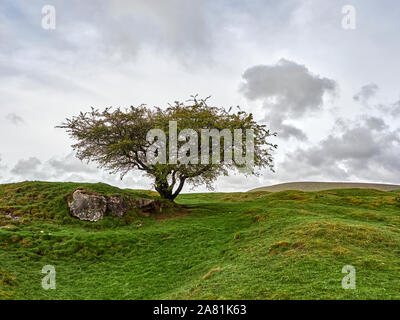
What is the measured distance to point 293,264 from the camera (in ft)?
50.0

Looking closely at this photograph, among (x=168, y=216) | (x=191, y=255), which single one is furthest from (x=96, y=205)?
(x=191, y=255)

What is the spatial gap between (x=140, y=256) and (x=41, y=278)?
24.3 ft

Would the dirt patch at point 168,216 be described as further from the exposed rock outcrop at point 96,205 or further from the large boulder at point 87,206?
the large boulder at point 87,206

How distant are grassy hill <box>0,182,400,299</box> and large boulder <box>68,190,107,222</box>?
39.6 inches

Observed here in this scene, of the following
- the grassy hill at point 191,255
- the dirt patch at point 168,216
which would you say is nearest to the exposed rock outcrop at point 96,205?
the grassy hill at point 191,255

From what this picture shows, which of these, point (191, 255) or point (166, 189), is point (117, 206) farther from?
point (191, 255)

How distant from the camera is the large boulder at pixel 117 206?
105 feet

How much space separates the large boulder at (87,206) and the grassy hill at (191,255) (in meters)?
1.01

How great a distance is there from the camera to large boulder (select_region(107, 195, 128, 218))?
32.1m

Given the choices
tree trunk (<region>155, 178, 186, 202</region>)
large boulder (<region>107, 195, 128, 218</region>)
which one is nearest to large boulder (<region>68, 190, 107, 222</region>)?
large boulder (<region>107, 195, 128, 218</region>)

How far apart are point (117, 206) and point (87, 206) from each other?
3438 millimetres
